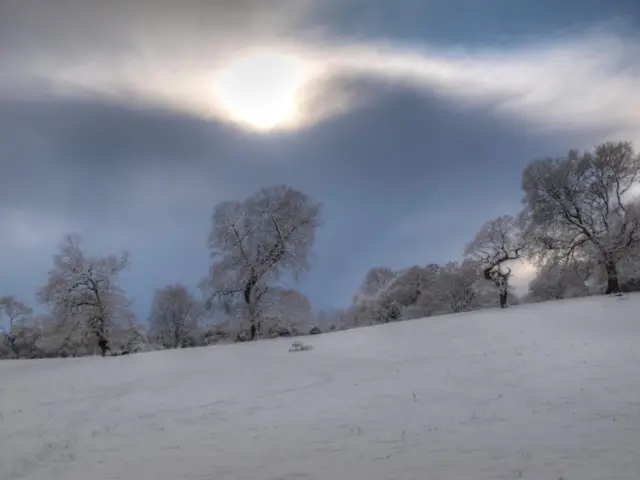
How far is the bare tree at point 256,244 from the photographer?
38688mm

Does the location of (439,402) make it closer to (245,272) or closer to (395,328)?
(395,328)

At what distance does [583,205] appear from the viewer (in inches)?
1508

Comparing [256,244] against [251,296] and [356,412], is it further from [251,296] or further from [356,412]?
[356,412]

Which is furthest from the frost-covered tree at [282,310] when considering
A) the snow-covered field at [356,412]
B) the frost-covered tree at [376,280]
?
the frost-covered tree at [376,280]

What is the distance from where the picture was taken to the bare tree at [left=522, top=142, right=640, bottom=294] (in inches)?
→ 1457

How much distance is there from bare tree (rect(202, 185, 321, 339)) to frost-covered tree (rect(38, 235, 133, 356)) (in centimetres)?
841

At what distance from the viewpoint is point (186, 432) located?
1402 centimetres

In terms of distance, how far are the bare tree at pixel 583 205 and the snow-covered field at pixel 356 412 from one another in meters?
11.7

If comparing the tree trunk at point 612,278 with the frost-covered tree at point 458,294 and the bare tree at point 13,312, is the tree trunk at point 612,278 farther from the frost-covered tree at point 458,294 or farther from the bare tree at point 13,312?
the bare tree at point 13,312

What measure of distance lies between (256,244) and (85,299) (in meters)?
15.4

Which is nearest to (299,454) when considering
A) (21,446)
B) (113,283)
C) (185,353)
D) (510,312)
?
(21,446)

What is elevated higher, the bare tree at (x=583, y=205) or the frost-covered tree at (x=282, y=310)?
the bare tree at (x=583, y=205)

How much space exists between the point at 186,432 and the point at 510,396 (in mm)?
10374

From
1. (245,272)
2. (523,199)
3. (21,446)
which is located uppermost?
(523,199)
